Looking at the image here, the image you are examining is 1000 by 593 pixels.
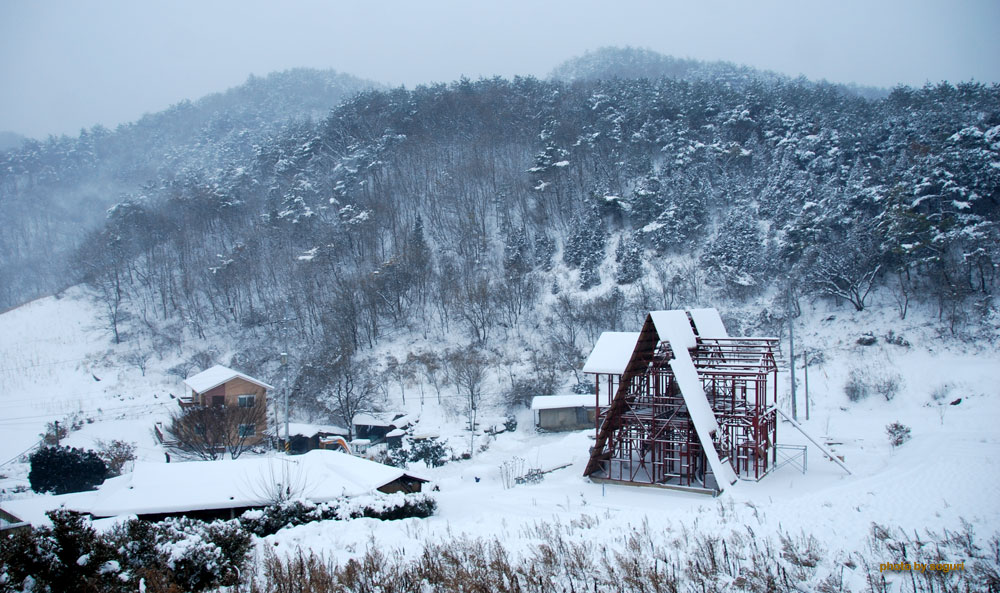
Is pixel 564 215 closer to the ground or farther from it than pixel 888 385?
farther from it

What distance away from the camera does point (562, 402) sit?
1108 inches

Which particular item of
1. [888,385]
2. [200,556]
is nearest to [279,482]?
[200,556]

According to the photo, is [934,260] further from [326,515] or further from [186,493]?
[186,493]

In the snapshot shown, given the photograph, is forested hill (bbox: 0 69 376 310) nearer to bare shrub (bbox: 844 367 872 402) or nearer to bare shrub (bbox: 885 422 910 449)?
bare shrub (bbox: 844 367 872 402)

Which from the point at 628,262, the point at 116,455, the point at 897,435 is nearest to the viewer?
the point at 897,435

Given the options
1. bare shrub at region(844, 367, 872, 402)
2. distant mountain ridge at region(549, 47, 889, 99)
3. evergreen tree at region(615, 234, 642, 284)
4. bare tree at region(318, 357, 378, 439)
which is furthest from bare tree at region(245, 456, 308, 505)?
distant mountain ridge at region(549, 47, 889, 99)

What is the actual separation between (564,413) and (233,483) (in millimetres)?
16864

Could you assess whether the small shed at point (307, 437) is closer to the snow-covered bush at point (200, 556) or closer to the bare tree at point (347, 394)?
the bare tree at point (347, 394)

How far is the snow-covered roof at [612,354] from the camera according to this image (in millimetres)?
18594

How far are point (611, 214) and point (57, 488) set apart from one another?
36512mm

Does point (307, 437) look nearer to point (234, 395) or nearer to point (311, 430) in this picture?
point (311, 430)

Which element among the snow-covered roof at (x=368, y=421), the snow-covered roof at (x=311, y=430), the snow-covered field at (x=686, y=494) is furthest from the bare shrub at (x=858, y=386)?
the snow-covered roof at (x=311, y=430)

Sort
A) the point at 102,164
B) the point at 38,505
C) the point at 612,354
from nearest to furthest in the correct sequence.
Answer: the point at 38,505
the point at 612,354
the point at 102,164

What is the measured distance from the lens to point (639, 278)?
3631 cm
